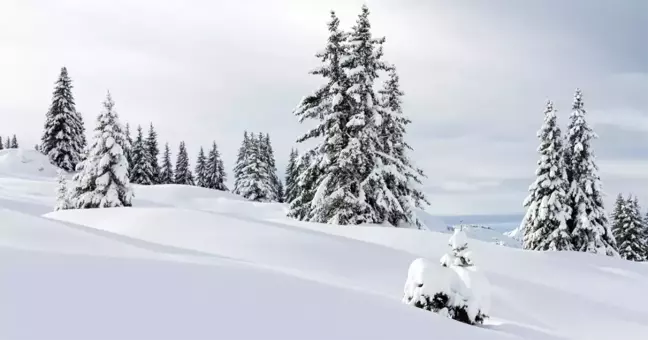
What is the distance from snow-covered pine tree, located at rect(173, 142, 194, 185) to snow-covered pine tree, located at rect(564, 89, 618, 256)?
166ft

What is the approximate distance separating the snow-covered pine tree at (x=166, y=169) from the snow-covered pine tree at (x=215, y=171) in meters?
5.23

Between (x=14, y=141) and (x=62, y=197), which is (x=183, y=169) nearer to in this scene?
(x=62, y=197)

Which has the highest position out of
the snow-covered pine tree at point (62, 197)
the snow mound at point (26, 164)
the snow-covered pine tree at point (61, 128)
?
the snow-covered pine tree at point (61, 128)

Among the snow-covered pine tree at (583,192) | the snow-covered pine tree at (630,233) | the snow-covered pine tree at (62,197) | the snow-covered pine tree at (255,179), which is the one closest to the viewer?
the snow-covered pine tree at (583,192)

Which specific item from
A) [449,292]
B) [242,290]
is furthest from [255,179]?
[242,290]

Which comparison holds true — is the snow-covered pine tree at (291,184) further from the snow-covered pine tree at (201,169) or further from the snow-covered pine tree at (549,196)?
the snow-covered pine tree at (549,196)

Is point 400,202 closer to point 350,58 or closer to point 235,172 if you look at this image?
point 350,58

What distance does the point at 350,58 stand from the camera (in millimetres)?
21000

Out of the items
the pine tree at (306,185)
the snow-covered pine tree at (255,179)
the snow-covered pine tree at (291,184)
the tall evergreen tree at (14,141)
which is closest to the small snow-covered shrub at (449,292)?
the pine tree at (306,185)

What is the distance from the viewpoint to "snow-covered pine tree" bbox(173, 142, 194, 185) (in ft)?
215

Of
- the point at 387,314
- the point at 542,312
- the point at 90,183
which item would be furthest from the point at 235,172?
the point at 387,314

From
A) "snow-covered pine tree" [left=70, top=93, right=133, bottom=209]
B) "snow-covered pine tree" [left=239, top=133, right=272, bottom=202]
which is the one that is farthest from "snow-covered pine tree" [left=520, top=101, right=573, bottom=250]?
"snow-covered pine tree" [left=239, top=133, right=272, bottom=202]

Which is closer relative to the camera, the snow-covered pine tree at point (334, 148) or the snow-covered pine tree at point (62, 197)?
the snow-covered pine tree at point (334, 148)

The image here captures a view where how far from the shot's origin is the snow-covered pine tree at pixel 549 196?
25.8 m
